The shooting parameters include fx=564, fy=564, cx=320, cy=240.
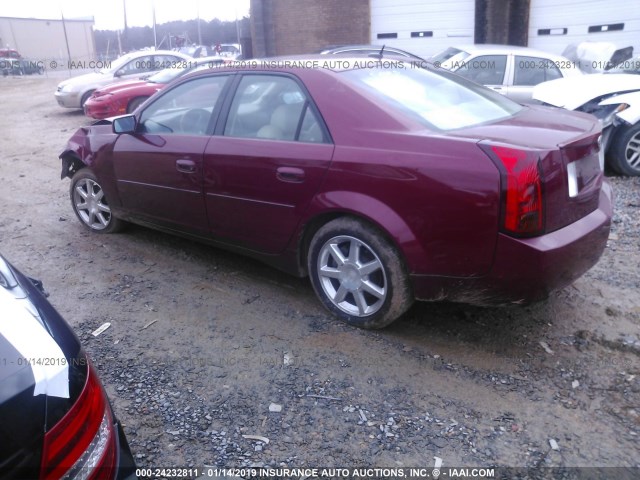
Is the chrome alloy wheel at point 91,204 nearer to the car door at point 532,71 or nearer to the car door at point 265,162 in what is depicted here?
the car door at point 265,162

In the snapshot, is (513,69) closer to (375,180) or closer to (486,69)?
(486,69)

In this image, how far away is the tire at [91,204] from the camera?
5266 millimetres

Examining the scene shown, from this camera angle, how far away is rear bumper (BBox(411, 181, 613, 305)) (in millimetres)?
2869

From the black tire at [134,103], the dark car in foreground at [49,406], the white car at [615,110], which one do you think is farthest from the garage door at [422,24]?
the dark car in foreground at [49,406]

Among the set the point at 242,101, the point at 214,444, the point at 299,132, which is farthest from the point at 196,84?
the point at 214,444

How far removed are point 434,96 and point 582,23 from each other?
1171 cm

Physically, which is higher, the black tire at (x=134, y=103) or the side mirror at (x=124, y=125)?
the side mirror at (x=124, y=125)

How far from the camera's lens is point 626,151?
21.2ft

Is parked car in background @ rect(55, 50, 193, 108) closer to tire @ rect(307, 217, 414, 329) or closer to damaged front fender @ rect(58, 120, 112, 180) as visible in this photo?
damaged front fender @ rect(58, 120, 112, 180)

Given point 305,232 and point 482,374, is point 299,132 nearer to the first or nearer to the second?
point 305,232

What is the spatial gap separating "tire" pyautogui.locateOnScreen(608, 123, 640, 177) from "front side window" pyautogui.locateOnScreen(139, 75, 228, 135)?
4724 millimetres

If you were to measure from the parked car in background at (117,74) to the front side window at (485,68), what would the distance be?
738 centimetres

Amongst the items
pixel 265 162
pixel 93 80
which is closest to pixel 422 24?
pixel 93 80

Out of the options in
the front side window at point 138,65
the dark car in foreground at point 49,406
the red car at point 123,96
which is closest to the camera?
the dark car in foreground at point 49,406
